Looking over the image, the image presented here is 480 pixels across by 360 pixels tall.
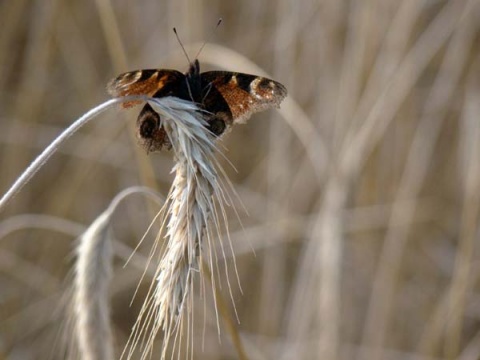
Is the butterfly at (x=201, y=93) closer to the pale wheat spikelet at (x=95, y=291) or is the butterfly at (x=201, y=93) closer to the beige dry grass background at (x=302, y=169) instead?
the pale wheat spikelet at (x=95, y=291)

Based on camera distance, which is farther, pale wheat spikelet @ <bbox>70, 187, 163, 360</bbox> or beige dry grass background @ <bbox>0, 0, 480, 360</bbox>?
beige dry grass background @ <bbox>0, 0, 480, 360</bbox>

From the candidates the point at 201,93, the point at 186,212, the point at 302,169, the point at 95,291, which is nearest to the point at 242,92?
the point at 201,93

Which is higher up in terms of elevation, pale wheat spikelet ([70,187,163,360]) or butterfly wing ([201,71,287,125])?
butterfly wing ([201,71,287,125])

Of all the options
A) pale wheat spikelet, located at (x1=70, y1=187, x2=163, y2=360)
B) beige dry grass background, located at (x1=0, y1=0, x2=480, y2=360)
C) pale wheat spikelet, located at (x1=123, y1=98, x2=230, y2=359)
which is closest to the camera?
pale wheat spikelet, located at (x1=123, y1=98, x2=230, y2=359)

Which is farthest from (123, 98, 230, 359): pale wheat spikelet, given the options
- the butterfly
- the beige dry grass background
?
the beige dry grass background

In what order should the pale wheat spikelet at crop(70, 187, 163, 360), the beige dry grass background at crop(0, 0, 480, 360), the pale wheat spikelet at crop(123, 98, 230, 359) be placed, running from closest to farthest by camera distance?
1. the pale wheat spikelet at crop(123, 98, 230, 359)
2. the pale wheat spikelet at crop(70, 187, 163, 360)
3. the beige dry grass background at crop(0, 0, 480, 360)

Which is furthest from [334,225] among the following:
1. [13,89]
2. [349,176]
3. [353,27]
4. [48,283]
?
[13,89]

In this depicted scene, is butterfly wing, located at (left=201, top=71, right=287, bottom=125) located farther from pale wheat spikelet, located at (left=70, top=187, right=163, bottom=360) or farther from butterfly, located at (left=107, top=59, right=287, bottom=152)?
pale wheat spikelet, located at (left=70, top=187, right=163, bottom=360)
